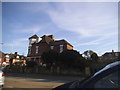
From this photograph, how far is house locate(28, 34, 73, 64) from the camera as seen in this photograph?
119ft

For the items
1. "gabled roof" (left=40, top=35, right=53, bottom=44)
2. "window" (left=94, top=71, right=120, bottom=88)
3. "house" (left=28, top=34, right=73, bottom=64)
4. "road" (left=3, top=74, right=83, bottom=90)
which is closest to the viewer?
"window" (left=94, top=71, right=120, bottom=88)

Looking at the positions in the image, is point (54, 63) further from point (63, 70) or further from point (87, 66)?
point (87, 66)

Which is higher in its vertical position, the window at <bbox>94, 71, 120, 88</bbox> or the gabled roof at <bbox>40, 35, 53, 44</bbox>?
the gabled roof at <bbox>40, 35, 53, 44</bbox>

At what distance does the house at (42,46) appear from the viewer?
3634cm

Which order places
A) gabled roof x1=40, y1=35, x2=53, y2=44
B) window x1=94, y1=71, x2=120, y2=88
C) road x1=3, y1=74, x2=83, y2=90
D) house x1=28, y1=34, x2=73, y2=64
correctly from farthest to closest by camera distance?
gabled roof x1=40, y1=35, x2=53, y2=44, house x1=28, y1=34, x2=73, y2=64, road x1=3, y1=74, x2=83, y2=90, window x1=94, y1=71, x2=120, y2=88

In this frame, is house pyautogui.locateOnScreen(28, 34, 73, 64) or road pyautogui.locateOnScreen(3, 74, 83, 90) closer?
road pyautogui.locateOnScreen(3, 74, 83, 90)

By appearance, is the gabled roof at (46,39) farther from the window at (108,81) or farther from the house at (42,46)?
the window at (108,81)

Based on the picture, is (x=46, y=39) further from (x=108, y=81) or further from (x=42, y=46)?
(x=108, y=81)

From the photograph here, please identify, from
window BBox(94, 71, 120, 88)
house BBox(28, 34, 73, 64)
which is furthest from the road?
house BBox(28, 34, 73, 64)

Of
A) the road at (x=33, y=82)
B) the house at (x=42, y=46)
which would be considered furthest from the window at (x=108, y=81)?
the house at (x=42, y=46)

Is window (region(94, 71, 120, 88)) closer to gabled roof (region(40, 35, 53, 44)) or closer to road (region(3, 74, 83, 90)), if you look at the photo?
road (region(3, 74, 83, 90))

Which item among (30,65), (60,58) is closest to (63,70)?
(60,58)

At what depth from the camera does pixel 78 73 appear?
21.6 meters

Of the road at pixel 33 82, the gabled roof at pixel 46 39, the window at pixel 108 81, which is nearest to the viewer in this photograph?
the window at pixel 108 81
